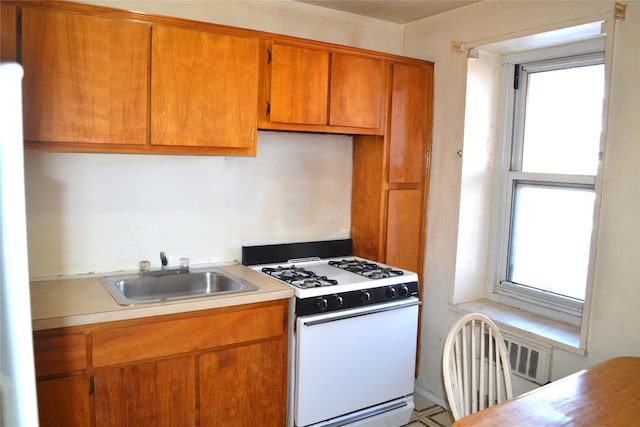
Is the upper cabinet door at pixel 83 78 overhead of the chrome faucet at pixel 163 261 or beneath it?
overhead

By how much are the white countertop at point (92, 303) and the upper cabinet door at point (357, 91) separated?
1043 millimetres

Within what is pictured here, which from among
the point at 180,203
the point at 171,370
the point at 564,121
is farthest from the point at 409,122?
the point at 171,370

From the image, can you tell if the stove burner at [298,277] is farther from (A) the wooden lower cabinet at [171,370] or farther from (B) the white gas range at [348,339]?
(A) the wooden lower cabinet at [171,370]

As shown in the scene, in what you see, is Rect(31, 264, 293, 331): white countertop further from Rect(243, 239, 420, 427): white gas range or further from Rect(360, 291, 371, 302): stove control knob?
Rect(360, 291, 371, 302): stove control knob

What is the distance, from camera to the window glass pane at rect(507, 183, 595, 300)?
2.72 m

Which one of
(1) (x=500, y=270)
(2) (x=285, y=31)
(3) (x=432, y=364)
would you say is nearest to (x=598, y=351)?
(1) (x=500, y=270)

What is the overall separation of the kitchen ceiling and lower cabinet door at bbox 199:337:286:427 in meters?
2.00

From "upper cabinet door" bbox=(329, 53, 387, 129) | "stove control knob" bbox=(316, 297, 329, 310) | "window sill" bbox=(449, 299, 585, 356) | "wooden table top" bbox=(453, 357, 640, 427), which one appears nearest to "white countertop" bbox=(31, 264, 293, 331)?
"stove control knob" bbox=(316, 297, 329, 310)

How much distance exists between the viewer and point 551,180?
2840mm

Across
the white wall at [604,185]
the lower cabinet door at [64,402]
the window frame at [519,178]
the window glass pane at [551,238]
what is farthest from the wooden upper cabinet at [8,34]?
the window glass pane at [551,238]

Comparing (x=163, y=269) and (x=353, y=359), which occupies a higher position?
(x=163, y=269)

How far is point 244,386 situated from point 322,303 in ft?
1.77

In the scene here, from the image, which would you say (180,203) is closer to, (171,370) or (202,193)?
(202,193)

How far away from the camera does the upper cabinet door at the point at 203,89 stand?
2.28m
